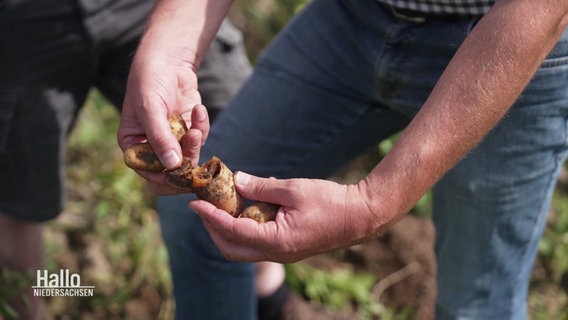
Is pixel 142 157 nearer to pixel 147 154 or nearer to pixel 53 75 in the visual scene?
pixel 147 154

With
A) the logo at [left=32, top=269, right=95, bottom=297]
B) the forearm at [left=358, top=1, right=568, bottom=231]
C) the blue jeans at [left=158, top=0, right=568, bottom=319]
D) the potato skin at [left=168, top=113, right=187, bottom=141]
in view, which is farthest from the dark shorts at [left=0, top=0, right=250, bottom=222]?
the forearm at [left=358, top=1, right=568, bottom=231]

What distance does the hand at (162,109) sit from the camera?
1.34m

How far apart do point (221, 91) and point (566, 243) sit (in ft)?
4.28

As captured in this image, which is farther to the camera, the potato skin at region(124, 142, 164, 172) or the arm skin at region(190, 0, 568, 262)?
the potato skin at region(124, 142, 164, 172)

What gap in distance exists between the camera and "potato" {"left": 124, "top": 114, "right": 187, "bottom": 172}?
1388 mm

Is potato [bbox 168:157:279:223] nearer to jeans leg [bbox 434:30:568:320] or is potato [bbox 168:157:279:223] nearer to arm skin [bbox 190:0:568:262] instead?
arm skin [bbox 190:0:568:262]

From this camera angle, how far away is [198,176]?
1.39 meters

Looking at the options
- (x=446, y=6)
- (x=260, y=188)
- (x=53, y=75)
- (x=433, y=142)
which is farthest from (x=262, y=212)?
(x=53, y=75)

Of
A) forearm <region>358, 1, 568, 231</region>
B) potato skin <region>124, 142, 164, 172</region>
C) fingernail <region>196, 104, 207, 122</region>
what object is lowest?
potato skin <region>124, 142, 164, 172</region>

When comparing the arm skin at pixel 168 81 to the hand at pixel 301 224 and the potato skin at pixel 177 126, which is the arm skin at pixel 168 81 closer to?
the potato skin at pixel 177 126

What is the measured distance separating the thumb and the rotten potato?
20 millimetres

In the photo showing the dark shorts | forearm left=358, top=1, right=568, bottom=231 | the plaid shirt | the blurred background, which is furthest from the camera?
→ the blurred background

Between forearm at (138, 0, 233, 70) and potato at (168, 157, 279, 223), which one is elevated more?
forearm at (138, 0, 233, 70)

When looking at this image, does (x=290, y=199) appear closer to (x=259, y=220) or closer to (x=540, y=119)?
(x=259, y=220)
